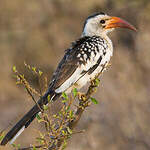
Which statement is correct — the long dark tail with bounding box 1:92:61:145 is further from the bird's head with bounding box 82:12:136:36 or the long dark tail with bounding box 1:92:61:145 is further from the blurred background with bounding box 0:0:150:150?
the blurred background with bounding box 0:0:150:150

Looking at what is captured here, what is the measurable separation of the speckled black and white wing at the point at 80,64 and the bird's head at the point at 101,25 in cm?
32

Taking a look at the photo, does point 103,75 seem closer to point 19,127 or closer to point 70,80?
point 70,80

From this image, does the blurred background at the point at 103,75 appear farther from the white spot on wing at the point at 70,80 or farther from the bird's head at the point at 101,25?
the white spot on wing at the point at 70,80

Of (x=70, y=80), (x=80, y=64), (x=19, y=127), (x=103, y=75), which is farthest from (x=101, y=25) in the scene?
(x=103, y=75)

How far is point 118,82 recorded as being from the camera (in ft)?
26.6

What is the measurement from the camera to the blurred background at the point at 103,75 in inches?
285

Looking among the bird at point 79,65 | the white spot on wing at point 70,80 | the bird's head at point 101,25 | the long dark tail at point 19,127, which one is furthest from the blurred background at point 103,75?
the long dark tail at point 19,127

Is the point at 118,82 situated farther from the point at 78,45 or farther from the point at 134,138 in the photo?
the point at 78,45

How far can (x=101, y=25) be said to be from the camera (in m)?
4.32

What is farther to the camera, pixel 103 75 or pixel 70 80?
pixel 103 75

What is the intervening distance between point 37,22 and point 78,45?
580cm

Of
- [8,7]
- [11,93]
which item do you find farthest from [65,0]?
[11,93]

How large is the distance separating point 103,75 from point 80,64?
4.29 meters

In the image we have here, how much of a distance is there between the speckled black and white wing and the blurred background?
9.31ft
